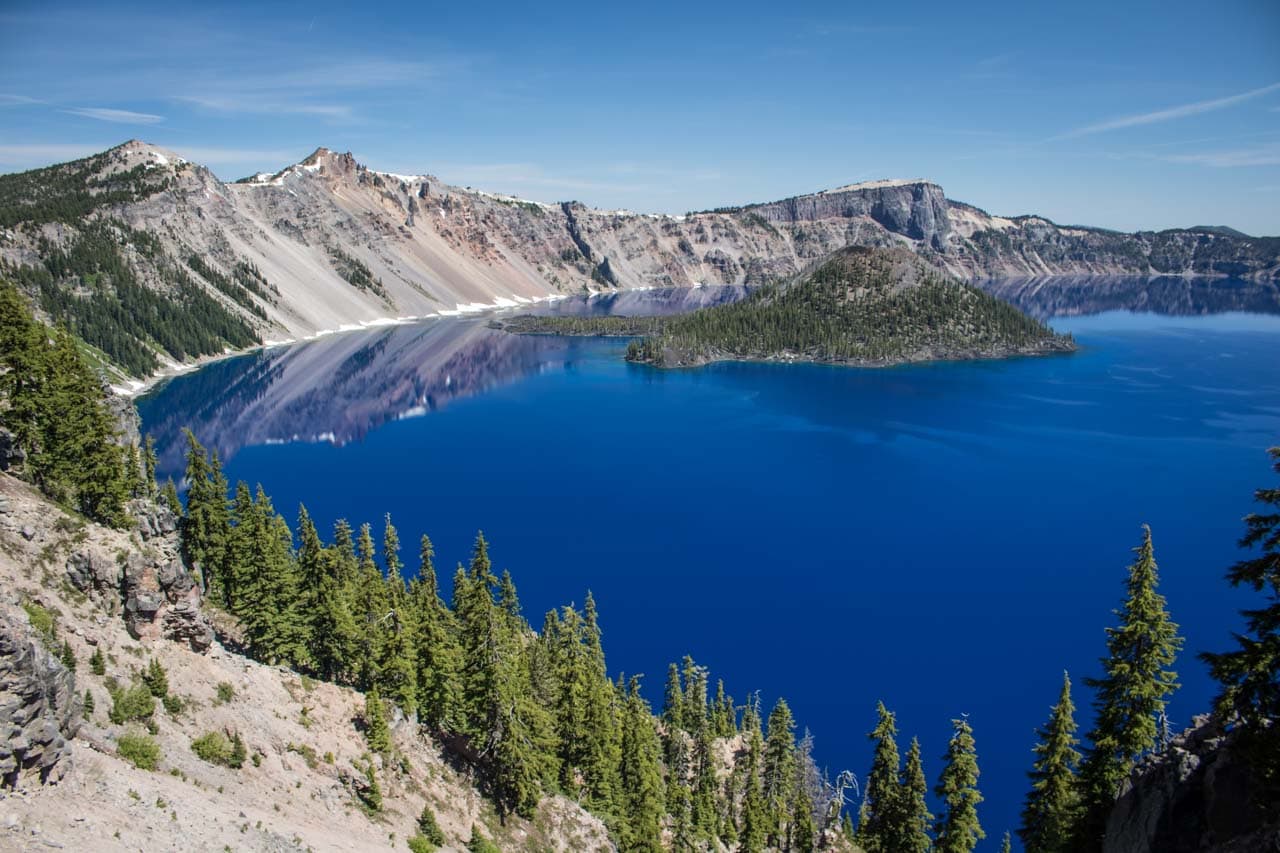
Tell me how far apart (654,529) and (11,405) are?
205 ft

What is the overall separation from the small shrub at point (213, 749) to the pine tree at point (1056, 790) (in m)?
30.2

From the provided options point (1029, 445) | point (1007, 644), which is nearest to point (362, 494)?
point (1007, 644)

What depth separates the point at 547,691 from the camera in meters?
46.6

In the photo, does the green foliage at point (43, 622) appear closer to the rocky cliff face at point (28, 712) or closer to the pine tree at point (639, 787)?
the rocky cliff face at point (28, 712)

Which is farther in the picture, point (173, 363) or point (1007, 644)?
point (173, 363)

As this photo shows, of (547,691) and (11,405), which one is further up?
(11,405)

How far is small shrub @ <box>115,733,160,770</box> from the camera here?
2247 centimetres

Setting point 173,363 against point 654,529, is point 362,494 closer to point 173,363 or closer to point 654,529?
point 654,529

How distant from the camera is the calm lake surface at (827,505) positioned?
6138 centimetres

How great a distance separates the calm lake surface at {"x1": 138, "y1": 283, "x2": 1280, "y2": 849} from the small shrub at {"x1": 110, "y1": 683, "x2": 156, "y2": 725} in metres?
39.3

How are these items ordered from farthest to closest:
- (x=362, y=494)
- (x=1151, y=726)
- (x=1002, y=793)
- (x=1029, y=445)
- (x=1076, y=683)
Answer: (x=1029, y=445), (x=362, y=494), (x=1076, y=683), (x=1002, y=793), (x=1151, y=726)

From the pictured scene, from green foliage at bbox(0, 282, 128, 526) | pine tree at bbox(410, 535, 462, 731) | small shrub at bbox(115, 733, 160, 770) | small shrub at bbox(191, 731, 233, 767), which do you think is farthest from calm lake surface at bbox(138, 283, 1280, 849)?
small shrub at bbox(115, 733, 160, 770)

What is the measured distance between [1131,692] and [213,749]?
3208 centimetres

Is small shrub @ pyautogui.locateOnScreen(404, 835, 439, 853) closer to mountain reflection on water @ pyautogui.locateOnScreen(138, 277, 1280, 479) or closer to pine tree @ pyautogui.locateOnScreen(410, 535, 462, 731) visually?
pine tree @ pyautogui.locateOnScreen(410, 535, 462, 731)
